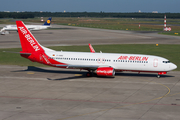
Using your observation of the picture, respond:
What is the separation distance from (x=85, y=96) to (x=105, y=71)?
9.28 m

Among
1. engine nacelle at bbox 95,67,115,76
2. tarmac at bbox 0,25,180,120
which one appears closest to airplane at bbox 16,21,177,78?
engine nacelle at bbox 95,67,115,76

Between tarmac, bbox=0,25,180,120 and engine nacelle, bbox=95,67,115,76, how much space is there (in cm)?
111

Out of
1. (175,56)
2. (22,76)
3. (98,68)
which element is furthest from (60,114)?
(175,56)

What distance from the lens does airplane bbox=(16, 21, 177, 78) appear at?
4091 cm

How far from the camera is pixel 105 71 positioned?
133 ft

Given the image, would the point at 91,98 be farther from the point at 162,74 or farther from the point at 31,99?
the point at 162,74

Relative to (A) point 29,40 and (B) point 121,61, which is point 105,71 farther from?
(A) point 29,40

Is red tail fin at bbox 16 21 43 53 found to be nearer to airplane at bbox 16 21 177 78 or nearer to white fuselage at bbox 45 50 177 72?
airplane at bbox 16 21 177 78

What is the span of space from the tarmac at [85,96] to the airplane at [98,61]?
1705mm

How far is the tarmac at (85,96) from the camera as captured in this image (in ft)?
84.7

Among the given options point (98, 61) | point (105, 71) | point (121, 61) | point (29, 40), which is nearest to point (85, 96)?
point (105, 71)

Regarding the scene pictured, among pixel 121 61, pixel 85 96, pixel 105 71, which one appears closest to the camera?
pixel 85 96

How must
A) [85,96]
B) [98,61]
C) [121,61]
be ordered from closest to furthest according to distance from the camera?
[85,96] → [121,61] → [98,61]

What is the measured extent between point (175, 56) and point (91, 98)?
36948 mm
